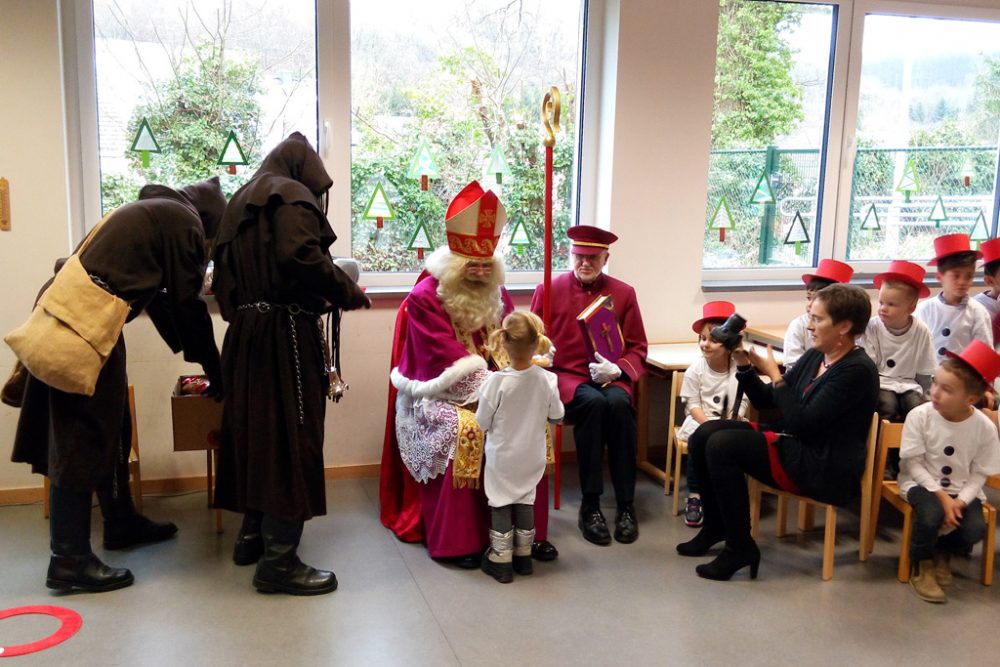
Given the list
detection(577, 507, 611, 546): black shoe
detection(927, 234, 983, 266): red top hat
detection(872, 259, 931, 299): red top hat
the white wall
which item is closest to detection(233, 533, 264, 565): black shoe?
the white wall

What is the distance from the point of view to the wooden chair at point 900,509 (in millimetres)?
3229

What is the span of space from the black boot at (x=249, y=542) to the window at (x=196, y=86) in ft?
5.19

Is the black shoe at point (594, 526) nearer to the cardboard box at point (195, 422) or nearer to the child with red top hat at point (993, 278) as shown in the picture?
the cardboard box at point (195, 422)

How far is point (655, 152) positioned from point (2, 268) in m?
2.95

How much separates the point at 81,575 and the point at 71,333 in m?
0.81

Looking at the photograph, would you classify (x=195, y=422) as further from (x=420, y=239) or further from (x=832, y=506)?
(x=832, y=506)

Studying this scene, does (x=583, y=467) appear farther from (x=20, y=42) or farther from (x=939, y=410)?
(x=20, y=42)

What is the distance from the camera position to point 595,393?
12.4ft

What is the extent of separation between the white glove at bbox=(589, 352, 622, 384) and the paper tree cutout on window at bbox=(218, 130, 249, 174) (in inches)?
70.6

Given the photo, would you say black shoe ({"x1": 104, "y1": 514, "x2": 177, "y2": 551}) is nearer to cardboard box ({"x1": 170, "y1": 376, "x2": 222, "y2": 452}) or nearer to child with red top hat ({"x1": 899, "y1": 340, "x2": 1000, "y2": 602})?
cardboard box ({"x1": 170, "y1": 376, "x2": 222, "y2": 452})

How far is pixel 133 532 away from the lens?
3396 mm

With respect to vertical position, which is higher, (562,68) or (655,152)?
(562,68)

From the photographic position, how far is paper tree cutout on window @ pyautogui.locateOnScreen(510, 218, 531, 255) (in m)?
4.55

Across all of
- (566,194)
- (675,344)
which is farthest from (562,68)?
(675,344)
